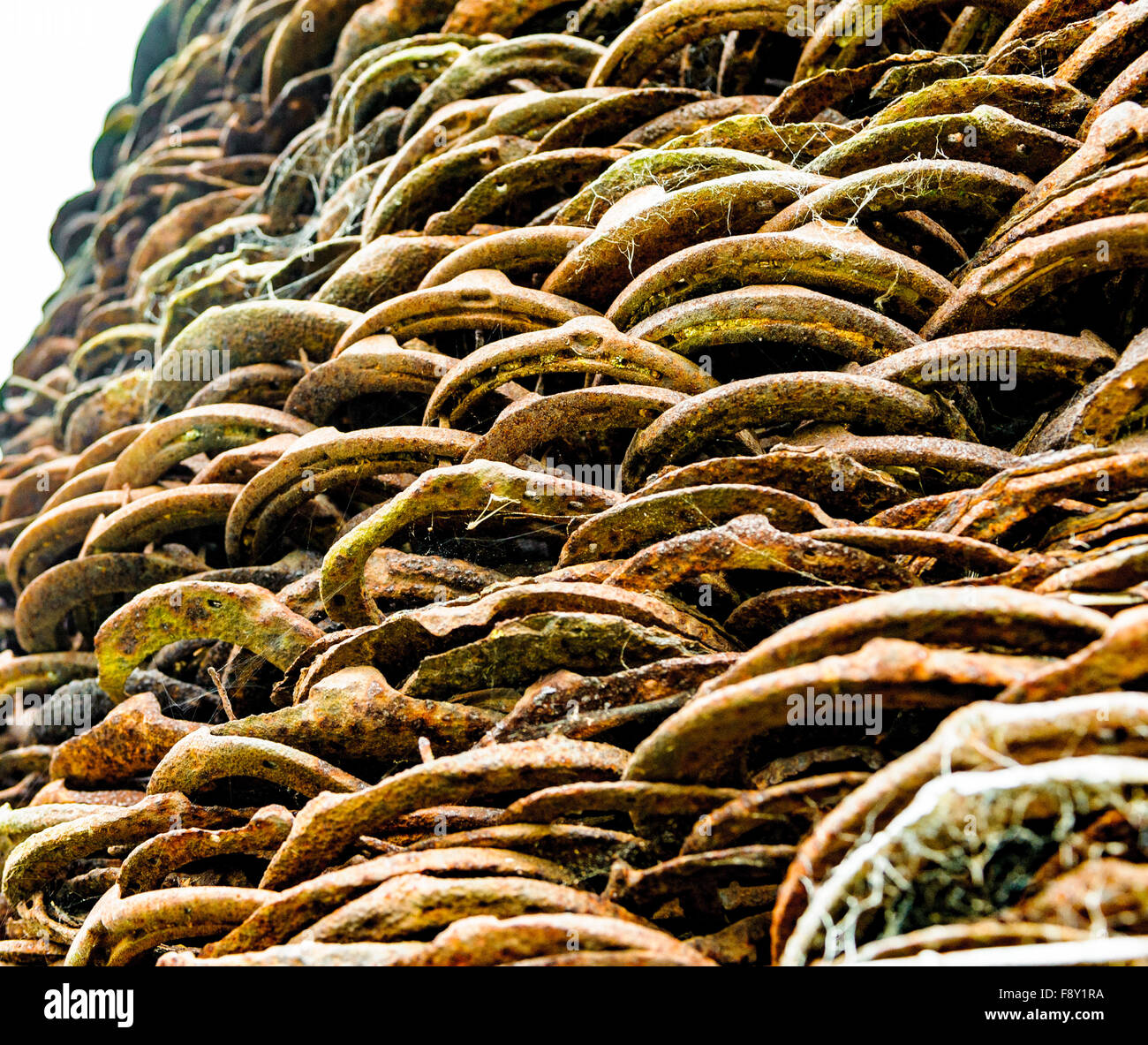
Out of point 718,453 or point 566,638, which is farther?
point 718,453

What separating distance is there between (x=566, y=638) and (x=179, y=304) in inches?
78.0

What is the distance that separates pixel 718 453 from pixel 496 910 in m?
0.81

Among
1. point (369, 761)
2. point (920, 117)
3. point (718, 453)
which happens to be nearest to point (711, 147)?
point (920, 117)

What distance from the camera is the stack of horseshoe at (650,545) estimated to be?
83 cm

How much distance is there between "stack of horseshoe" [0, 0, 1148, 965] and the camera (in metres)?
0.83

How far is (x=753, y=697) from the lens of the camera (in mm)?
853

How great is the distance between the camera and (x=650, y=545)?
1.26m

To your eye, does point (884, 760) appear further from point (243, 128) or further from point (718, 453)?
point (243, 128)

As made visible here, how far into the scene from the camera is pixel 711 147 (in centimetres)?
183
